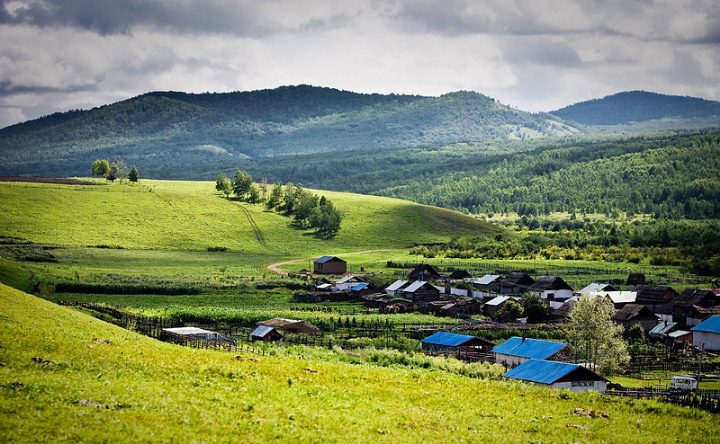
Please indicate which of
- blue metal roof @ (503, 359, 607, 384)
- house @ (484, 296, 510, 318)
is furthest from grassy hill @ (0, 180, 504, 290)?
blue metal roof @ (503, 359, 607, 384)

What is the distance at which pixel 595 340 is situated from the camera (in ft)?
188

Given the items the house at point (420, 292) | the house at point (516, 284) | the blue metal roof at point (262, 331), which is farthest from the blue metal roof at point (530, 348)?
the house at point (516, 284)

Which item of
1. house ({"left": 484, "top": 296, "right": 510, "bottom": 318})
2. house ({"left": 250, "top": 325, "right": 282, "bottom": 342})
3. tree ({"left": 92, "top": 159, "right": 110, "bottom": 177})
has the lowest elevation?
house ({"left": 484, "top": 296, "right": 510, "bottom": 318})

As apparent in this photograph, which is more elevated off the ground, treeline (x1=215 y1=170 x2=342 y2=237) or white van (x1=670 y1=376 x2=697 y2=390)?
treeline (x1=215 y1=170 x2=342 y2=237)

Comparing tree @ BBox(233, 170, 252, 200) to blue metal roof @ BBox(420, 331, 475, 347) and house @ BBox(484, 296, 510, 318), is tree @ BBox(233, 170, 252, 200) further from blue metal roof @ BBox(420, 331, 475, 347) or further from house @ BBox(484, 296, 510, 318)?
blue metal roof @ BBox(420, 331, 475, 347)

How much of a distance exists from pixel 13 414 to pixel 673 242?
485ft

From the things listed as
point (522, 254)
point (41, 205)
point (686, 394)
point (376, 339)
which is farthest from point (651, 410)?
point (41, 205)

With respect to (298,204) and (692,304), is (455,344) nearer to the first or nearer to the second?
(692,304)

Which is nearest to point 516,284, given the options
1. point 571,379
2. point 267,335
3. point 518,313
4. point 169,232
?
point 518,313

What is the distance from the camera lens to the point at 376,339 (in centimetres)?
6406

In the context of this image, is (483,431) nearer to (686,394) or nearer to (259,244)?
(686,394)

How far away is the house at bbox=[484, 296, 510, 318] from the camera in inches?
3472

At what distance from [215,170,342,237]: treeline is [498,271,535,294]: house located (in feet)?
216

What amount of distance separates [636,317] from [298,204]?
112206mm
